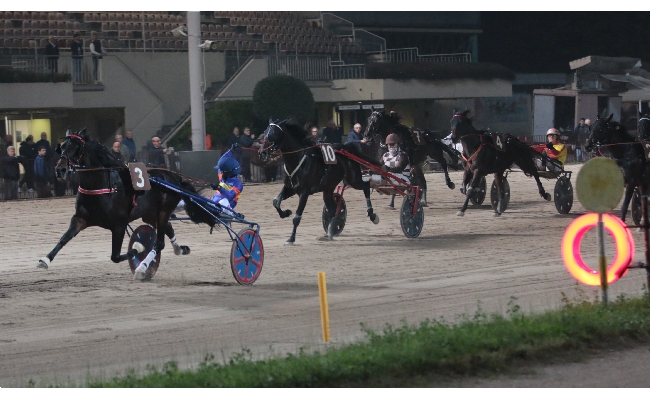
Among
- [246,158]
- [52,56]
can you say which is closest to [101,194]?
[246,158]

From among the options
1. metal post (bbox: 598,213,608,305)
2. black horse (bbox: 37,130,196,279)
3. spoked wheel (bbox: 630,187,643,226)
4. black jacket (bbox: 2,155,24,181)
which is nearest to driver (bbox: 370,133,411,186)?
spoked wheel (bbox: 630,187,643,226)

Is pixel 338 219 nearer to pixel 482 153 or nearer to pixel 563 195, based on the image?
pixel 482 153

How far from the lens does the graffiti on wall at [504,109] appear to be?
37.2m

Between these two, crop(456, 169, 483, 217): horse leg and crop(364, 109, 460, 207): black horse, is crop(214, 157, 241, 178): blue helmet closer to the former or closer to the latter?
crop(364, 109, 460, 207): black horse

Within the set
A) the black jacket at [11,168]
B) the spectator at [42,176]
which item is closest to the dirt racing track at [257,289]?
the black jacket at [11,168]

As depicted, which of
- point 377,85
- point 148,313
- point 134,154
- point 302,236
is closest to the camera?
point 148,313

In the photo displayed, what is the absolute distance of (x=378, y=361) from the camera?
677cm

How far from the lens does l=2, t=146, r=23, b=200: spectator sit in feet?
69.9

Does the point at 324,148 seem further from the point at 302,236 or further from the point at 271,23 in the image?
the point at 271,23

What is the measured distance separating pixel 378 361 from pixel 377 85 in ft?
89.6

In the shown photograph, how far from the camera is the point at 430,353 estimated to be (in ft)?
23.0

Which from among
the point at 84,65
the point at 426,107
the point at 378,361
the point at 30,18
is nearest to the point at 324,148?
the point at 378,361

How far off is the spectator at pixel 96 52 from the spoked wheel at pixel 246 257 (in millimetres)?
17869

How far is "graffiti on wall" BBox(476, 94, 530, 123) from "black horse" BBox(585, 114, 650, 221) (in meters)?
20.6
